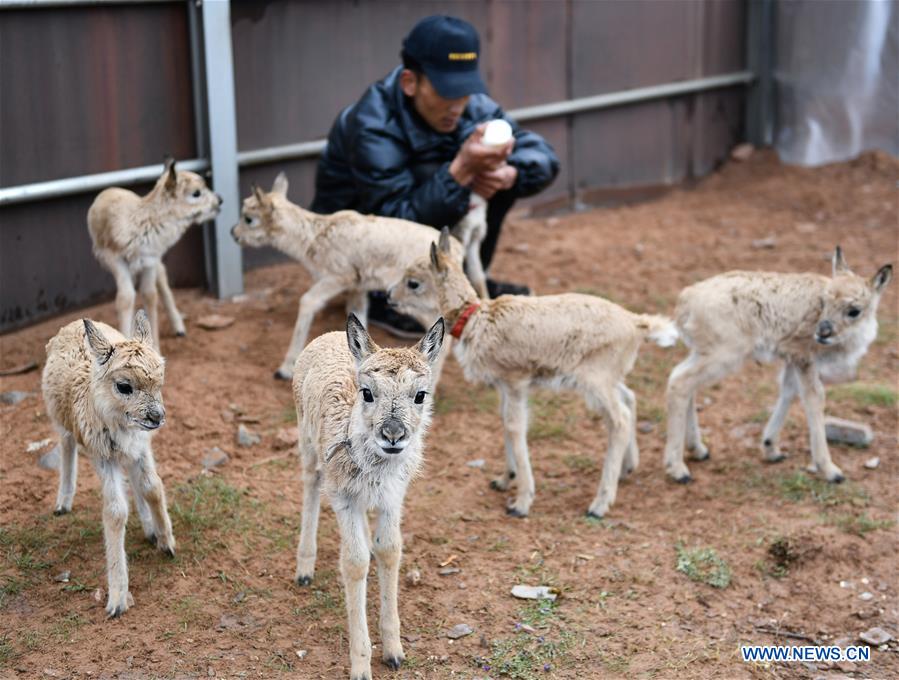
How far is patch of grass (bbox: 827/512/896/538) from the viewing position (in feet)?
20.5

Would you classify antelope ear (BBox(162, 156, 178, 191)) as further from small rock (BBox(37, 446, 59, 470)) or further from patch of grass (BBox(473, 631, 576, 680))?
patch of grass (BBox(473, 631, 576, 680))

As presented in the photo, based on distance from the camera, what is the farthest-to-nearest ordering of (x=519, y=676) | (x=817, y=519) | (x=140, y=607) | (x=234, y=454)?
(x=234, y=454) < (x=817, y=519) < (x=140, y=607) < (x=519, y=676)

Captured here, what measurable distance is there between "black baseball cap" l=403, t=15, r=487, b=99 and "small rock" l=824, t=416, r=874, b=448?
10.7 ft

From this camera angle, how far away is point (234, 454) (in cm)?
684

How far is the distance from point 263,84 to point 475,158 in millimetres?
2274

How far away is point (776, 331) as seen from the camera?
6.86 metres

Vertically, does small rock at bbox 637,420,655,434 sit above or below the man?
below

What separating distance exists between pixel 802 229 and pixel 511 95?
3344 millimetres

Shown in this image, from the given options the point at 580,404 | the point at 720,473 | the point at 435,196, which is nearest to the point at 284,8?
the point at 435,196

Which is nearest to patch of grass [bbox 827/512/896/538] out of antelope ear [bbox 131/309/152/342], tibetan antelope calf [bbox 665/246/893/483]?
tibetan antelope calf [bbox 665/246/893/483]

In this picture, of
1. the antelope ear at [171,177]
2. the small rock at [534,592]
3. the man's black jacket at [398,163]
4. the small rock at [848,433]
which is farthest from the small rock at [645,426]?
the antelope ear at [171,177]

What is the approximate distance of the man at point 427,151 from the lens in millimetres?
7934

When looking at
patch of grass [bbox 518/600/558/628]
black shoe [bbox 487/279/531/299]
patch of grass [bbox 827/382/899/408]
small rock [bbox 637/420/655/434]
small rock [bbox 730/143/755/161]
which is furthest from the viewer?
small rock [bbox 730/143/755/161]

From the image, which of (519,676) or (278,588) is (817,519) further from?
(278,588)
